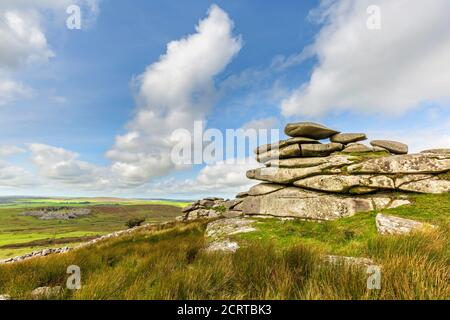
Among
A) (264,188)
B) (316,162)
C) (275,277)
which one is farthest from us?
(264,188)

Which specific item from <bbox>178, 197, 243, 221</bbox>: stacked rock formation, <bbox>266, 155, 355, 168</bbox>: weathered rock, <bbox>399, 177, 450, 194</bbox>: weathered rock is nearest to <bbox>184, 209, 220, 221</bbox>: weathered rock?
<bbox>178, 197, 243, 221</bbox>: stacked rock formation

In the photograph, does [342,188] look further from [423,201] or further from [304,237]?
[304,237]

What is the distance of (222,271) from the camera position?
399cm

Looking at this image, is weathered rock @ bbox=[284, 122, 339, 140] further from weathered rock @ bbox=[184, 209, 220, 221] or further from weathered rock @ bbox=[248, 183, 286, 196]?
weathered rock @ bbox=[184, 209, 220, 221]

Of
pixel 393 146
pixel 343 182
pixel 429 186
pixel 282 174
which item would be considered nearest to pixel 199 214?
pixel 282 174

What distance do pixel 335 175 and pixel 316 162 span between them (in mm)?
1698

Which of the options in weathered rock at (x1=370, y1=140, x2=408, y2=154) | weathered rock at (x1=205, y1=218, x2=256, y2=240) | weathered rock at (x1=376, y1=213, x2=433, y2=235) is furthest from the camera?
weathered rock at (x1=370, y1=140, x2=408, y2=154)

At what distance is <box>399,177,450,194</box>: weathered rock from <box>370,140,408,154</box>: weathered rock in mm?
3096

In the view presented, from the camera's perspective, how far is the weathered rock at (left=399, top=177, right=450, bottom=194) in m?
10.5

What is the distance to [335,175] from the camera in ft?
42.1

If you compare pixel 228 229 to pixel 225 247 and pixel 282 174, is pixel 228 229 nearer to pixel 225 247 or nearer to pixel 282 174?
pixel 225 247

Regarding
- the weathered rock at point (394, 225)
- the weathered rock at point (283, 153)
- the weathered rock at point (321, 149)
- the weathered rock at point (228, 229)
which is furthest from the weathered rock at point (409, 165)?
the weathered rock at point (228, 229)
